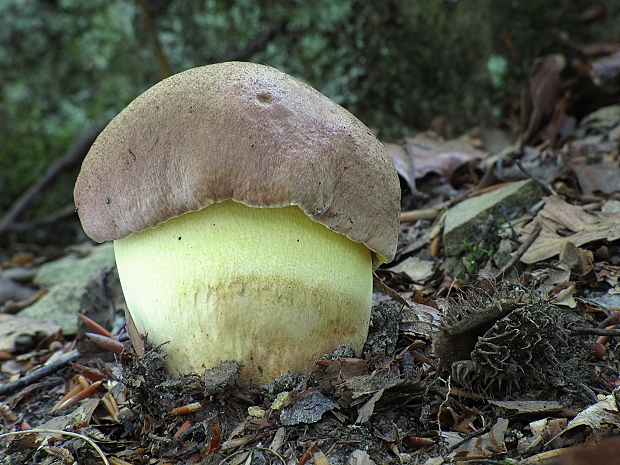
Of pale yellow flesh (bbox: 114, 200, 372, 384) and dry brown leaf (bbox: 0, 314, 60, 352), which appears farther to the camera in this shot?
dry brown leaf (bbox: 0, 314, 60, 352)

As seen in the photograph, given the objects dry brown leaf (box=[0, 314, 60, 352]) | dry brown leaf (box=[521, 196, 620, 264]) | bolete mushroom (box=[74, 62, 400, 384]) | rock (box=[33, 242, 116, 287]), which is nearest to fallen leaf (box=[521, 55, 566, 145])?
dry brown leaf (box=[521, 196, 620, 264])

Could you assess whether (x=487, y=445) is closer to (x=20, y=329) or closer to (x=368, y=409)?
(x=368, y=409)

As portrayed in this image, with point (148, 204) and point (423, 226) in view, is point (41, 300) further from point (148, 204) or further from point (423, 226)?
point (423, 226)

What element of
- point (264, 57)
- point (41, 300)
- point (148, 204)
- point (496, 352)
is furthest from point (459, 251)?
point (264, 57)

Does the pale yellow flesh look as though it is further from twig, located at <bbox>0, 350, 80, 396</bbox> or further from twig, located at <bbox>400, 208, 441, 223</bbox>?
twig, located at <bbox>400, 208, 441, 223</bbox>

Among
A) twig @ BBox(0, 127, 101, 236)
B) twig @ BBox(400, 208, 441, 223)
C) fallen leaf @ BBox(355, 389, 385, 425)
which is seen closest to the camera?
fallen leaf @ BBox(355, 389, 385, 425)

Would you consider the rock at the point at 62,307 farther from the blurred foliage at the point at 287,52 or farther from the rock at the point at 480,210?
the blurred foliage at the point at 287,52

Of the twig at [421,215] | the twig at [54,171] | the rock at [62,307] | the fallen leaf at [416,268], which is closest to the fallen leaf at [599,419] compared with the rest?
the fallen leaf at [416,268]

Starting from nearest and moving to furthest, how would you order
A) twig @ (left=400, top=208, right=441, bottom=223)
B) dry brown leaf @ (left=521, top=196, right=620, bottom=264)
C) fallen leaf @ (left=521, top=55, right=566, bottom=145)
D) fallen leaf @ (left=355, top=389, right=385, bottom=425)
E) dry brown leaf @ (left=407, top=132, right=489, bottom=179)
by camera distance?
1. fallen leaf @ (left=355, top=389, right=385, bottom=425)
2. dry brown leaf @ (left=521, top=196, right=620, bottom=264)
3. twig @ (left=400, top=208, right=441, bottom=223)
4. dry brown leaf @ (left=407, top=132, right=489, bottom=179)
5. fallen leaf @ (left=521, top=55, right=566, bottom=145)
